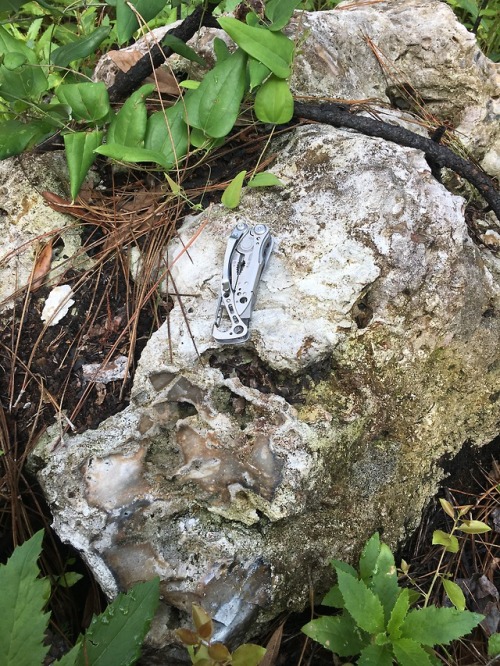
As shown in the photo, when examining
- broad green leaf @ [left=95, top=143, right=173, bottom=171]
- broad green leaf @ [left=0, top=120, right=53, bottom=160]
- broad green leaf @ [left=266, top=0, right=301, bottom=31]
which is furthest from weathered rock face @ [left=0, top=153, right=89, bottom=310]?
broad green leaf @ [left=266, top=0, right=301, bottom=31]

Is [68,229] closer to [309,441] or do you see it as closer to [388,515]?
[309,441]

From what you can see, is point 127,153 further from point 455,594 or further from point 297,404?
point 455,594

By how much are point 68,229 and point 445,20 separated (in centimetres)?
201

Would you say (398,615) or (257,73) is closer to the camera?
(398,615)

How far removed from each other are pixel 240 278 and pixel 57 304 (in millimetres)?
713

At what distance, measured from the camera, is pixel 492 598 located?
2.06 m

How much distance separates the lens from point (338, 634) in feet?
5.59

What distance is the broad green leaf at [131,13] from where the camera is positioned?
2.04m

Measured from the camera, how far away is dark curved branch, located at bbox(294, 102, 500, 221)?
233 cm

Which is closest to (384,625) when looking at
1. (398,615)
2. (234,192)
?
(398,615)

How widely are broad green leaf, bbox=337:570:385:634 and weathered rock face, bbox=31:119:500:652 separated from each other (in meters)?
0.25

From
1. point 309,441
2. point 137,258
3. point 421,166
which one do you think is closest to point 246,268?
point 137,258

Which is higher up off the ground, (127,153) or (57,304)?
(127,153)

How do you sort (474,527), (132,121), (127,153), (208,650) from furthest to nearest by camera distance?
(132,121)
(127,153)
(474,527)
(208,650)
